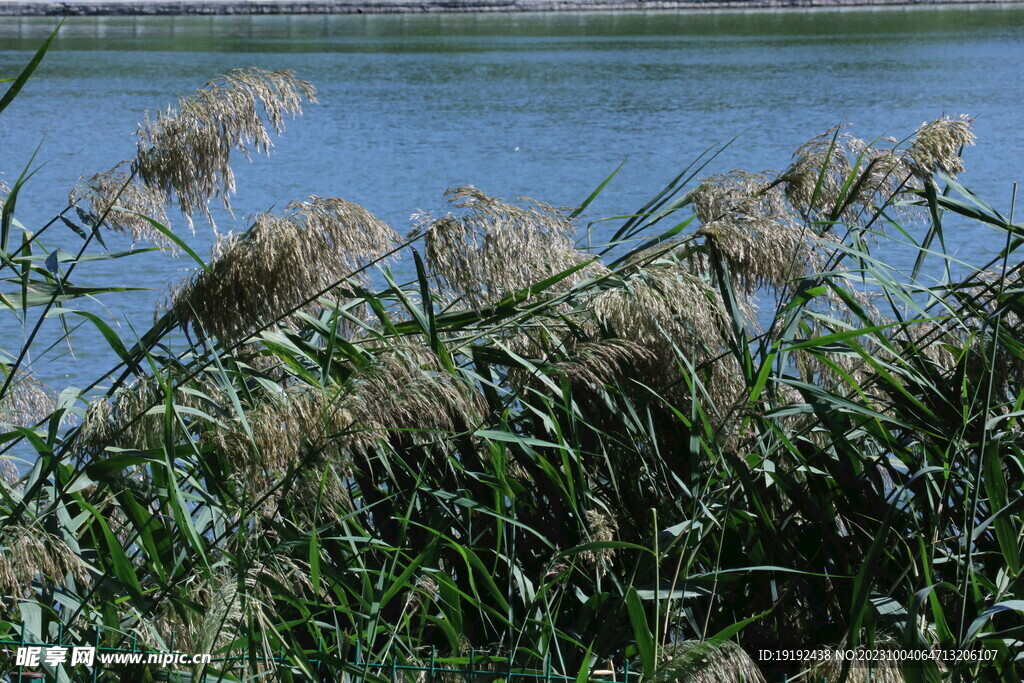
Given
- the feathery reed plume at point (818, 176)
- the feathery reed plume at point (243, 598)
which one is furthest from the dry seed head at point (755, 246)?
the feathery reed plume at point (243, 598)

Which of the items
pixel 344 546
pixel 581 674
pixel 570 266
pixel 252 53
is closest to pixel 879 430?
pixel 570 266

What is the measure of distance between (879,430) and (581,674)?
84 centimetres

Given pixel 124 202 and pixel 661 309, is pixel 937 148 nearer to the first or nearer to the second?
pixel 661 309

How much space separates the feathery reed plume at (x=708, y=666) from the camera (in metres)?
1.53

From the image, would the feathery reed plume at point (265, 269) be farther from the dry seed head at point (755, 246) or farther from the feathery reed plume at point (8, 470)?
the feathery reed plume at point (8, 470)

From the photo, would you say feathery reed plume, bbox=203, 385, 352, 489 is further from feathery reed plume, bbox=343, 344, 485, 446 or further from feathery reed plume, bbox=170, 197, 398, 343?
feathery reed plume, bbox=170, 197, 398, 343

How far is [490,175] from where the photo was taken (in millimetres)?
12070

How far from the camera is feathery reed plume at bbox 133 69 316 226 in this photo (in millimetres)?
2189

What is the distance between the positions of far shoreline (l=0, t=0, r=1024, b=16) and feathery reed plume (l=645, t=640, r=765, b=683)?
148 ft

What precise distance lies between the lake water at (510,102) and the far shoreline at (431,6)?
6113 millimetres

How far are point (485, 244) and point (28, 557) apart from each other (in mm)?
883

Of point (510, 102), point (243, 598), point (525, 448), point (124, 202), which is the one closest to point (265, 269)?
point (243, 598)

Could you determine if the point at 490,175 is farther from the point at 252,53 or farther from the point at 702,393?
the point at 252,53

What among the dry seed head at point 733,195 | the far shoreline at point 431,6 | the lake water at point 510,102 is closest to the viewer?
the dry seed head at point 733,195
